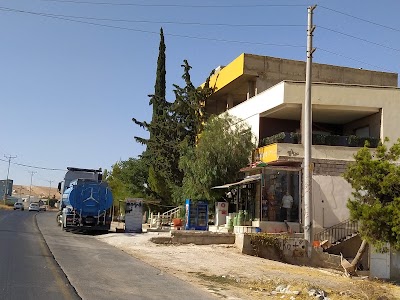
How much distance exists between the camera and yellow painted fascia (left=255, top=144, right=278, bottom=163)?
27906mm

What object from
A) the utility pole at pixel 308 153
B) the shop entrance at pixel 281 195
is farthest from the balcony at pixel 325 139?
the utility pole at pixel 308 153

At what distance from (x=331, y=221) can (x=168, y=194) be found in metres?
19.2

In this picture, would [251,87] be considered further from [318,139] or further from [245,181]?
[245,181]

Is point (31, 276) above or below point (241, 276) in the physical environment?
above

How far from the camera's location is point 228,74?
39312 mm

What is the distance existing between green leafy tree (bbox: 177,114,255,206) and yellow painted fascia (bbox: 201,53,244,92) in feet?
18.7

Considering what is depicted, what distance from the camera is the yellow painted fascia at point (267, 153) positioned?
2791 cm

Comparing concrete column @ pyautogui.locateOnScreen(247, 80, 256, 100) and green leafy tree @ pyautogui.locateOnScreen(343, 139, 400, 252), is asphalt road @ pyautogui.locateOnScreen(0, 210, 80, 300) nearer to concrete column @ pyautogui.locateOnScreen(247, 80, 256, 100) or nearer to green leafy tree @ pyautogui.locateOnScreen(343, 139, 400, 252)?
green leafy tree @ pyautogui.locateOnScreen(343, 139, 400, 252)

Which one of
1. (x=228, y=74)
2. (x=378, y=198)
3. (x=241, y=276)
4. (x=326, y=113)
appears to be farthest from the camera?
(x=228, y=74)

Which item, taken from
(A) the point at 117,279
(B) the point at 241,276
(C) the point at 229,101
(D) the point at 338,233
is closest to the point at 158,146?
(C) the point at 229,101

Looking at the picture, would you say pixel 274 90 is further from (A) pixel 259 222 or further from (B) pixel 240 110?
(A) pixel 259 222

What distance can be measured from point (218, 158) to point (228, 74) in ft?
33.0

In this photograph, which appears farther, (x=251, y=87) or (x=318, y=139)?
(x=251, y=87)

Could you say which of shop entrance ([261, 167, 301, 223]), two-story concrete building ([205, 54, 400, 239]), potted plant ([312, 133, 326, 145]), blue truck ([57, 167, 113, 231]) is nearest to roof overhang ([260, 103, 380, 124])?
two-story concrete building ([205, 54, 400, 239])
